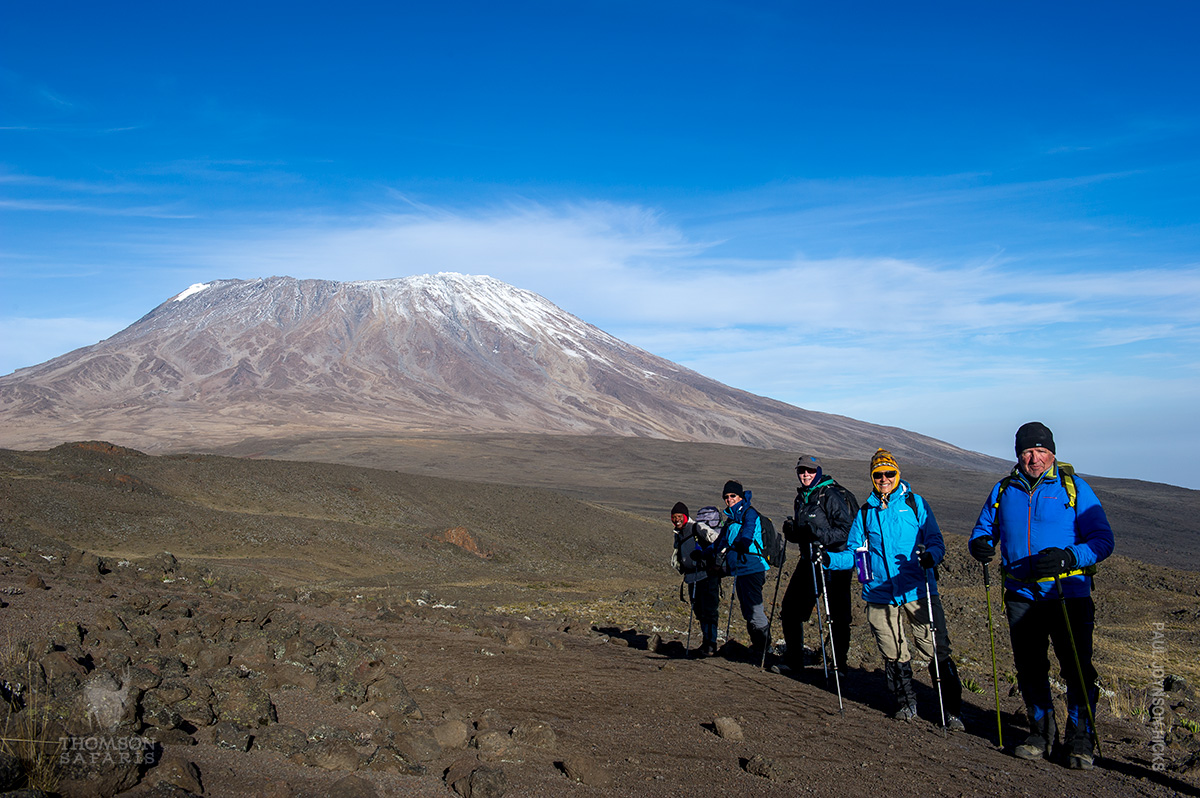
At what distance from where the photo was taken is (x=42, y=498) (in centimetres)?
2164

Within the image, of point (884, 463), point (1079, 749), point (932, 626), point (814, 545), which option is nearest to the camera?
point (1079, 749)

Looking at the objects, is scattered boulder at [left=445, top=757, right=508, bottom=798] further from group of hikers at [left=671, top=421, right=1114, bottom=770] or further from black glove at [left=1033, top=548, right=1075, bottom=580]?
black glove at [left=1033, top=548, right=1075, bottom=580]

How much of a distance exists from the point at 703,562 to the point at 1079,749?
12.0 ft

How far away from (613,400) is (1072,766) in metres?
147

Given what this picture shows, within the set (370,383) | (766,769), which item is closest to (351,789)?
(766,769)

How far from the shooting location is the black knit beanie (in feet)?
16.8

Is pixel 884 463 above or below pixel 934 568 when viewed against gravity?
above

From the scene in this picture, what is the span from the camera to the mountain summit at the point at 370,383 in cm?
10969

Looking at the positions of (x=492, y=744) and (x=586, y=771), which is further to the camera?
(x=492, y=744)

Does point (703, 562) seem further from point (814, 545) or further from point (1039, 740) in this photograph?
point (1039, 740)

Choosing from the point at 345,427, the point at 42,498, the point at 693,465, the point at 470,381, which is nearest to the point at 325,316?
the point at 470,381

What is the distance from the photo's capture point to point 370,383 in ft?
462

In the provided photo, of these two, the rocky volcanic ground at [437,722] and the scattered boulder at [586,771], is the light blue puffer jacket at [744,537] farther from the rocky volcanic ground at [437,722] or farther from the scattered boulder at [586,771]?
the scattered boulder at [586,771]

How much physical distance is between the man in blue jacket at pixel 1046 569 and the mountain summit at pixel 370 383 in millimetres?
90353
